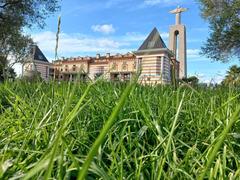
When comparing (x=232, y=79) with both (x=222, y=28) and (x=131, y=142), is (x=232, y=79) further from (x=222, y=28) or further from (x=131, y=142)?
(x=222, y=28)

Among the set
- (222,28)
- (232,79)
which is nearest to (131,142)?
(232,79)

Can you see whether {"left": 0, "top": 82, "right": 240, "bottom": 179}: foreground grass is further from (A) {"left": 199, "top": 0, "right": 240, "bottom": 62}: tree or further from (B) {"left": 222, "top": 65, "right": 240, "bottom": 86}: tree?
(A) {"left": 199, "top": 0, "right": 240, "bottom": 62}: tree

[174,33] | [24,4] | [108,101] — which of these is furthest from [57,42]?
[174,33]

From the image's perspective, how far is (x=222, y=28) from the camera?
14164 millimetres

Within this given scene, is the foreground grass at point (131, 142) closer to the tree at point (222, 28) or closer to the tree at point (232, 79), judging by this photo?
the tree at point (232, 79)

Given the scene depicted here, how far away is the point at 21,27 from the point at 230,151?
653 inches

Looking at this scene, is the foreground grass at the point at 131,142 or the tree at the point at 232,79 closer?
the foreground grass at the point at 131,142

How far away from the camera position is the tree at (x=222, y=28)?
13.8m

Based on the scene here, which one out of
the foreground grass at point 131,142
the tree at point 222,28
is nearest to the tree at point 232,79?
the foreground grass at point 131,142

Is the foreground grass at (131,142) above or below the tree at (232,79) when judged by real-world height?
below

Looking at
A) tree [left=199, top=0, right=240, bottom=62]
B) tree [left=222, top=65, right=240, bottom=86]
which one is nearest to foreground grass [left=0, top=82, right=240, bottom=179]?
tree [left=222, top=65, right=240, bottom=86]

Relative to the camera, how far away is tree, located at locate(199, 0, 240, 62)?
543 inches

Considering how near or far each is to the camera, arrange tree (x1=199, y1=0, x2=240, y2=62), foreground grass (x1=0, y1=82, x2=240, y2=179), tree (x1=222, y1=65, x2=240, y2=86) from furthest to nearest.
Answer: tree (x1=199, y1=0, x2=240, y2=62) < tree (x1=222, y1=65, x2=240, y2=86) < foreground grass (x1=0, y1=82, x2=240, y2=179)

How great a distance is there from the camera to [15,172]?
64cm
